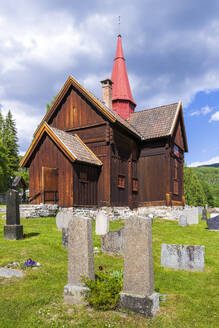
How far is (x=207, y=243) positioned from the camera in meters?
12.0

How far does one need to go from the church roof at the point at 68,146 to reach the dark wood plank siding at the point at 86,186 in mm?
619

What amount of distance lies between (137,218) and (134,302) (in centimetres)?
154

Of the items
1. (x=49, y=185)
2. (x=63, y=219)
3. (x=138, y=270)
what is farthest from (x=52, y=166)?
(x=138, y=270)

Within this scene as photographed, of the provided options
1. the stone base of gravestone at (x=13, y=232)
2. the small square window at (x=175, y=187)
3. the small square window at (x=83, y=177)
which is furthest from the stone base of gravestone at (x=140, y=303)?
the small square window at (x=175, y=187)

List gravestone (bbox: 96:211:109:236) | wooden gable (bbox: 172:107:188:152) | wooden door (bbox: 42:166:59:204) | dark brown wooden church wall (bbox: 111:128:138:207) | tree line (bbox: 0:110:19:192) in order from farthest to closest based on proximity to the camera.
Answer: tree line (bbox: 0:110:19:192) < wooden gable (bbox: 172:107:188:152) < dark brown wooden church wall (bbox: 111:128:138:207) < wooden door (bbox: 42:166:59:204) < gravestone (bbox: 96:211:109:236)

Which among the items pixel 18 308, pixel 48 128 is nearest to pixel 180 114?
pixel 48 128

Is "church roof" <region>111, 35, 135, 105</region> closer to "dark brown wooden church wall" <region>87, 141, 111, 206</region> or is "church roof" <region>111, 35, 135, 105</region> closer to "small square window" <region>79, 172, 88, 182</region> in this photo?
"dark brown wooden church wall" <region>87, 141, 111, 206</region>

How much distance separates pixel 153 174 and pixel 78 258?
1775 cm

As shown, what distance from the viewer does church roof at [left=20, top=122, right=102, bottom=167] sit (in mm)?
17344

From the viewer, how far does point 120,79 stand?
2820cm

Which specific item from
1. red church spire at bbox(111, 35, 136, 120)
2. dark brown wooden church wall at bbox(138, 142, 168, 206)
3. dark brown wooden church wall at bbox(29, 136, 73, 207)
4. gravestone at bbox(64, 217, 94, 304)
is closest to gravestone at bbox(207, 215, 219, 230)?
dark brown wooden church wall at bbox(138, 142, 168, 206)

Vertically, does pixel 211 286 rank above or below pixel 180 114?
below

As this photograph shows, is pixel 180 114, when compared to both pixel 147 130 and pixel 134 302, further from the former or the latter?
pixel 134 302

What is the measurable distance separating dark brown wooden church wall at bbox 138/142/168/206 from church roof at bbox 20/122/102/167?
5.41m
